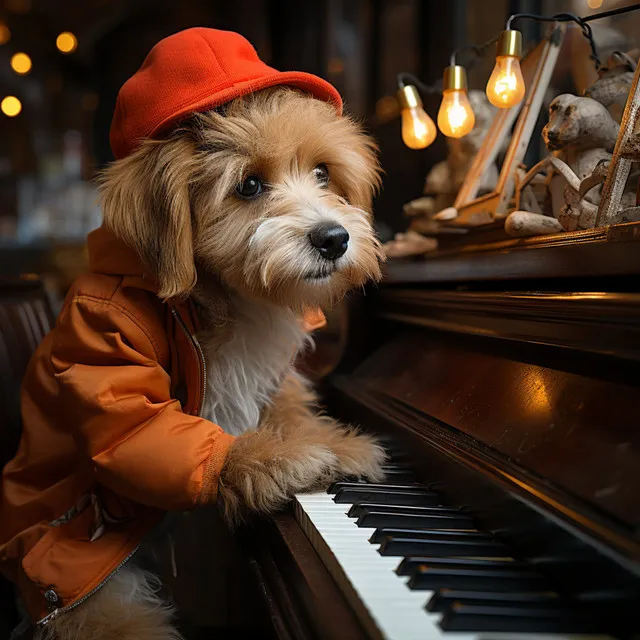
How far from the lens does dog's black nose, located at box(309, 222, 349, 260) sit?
1.16m

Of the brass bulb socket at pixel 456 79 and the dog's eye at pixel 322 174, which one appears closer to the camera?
the dog's eye at pixel 322 174

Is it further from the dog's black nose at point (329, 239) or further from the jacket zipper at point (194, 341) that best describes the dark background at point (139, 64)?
the jacket zipper at point (194, 341)

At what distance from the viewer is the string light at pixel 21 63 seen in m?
4.71

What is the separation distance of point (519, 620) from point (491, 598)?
35 mm

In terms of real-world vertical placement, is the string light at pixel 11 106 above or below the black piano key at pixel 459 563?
above

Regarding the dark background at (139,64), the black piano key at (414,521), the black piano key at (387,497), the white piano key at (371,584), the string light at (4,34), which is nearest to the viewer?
the white piano key at (371,584)

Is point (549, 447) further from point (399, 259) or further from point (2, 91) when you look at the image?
point (2, 91)

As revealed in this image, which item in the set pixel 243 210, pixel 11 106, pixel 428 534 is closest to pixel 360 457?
pixel 428 534

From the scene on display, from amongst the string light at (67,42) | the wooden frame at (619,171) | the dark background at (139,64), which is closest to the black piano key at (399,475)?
the wooden frame at (619,171)

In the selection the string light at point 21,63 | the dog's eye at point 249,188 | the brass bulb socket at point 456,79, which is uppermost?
the string light at point 21,63

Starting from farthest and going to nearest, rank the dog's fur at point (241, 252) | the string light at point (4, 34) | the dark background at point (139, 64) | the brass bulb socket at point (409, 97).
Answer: the string light at point (4, 34) < the dark background at point (139, 64) < the brass bulb socket at point (409, 97) < the dog's fur at point (241, 252)

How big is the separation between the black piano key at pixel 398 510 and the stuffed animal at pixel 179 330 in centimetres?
12

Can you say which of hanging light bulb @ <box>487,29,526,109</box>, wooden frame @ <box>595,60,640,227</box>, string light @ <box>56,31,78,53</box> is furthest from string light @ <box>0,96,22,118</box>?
wooden frame @ <box>595,60,640,227</box>

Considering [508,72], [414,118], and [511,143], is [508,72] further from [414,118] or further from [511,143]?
[414,118]
